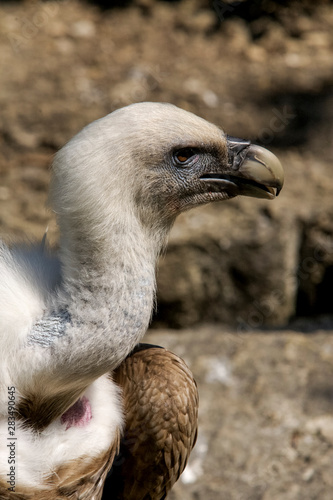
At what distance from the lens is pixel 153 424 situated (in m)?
2.80

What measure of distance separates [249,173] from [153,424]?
43.3 inches

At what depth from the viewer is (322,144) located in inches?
232

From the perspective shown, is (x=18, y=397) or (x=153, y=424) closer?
(x=18, y=397)

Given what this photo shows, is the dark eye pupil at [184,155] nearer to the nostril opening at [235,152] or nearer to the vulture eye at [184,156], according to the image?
the vulture eye at [184,156]

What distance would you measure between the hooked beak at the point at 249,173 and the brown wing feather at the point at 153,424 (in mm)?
861

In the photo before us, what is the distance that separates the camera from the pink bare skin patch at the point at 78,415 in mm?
2682

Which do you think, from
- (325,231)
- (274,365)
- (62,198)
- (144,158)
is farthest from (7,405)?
(325,231)

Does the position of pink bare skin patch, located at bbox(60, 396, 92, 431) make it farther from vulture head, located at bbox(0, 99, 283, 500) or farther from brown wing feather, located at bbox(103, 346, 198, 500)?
brown wing feather, located at bbox(103, 346, 198, 500)

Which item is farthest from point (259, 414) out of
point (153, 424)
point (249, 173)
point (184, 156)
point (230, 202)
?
point (184, 156)

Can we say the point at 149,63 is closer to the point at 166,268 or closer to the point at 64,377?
the point at 166,268

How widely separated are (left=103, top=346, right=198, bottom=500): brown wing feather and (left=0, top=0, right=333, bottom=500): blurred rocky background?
2.65 feet

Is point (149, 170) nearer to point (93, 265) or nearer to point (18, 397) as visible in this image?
point (93, 265)

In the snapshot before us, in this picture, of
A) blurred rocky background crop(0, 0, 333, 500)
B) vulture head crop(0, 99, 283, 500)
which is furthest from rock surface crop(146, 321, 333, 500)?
vulture head crop(0, 99, 283, 500)

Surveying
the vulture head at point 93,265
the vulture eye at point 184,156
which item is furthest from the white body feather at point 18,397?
the vulture eye at point 184,156
